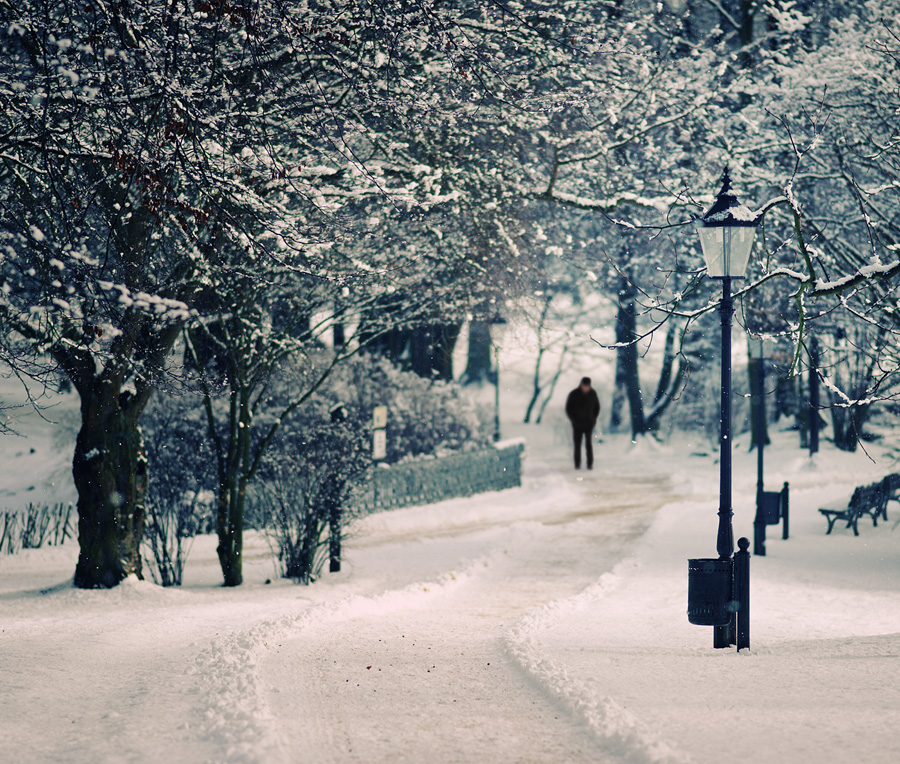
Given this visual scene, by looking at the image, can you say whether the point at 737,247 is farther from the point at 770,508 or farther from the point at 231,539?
the point at 231,539

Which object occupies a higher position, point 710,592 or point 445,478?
point 710,592

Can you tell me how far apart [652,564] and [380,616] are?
4.40 metres

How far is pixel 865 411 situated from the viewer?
84.6 feet

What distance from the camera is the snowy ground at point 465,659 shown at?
5.36 m

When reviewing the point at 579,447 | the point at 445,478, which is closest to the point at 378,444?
the point at 445,478

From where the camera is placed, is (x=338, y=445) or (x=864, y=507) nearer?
(x=338, y=445)

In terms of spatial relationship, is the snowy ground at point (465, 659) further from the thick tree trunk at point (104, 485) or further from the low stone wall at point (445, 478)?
the low stone wall at point (445, 478)

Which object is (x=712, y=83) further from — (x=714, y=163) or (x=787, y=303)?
(x=787, y=303)

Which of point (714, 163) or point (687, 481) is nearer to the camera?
point (714, 163)

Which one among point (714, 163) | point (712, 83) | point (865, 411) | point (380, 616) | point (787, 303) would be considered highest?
point (712, 83)

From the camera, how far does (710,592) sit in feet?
25.2

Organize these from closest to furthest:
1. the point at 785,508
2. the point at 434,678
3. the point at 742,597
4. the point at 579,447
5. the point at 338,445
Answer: the point at 434,678 < the point at 742,597 < the point at 338,445 < the point at 785,508 < the point at 579,447

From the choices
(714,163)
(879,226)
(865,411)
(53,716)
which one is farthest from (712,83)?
(865,411)

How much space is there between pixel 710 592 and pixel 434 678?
2353 mm
